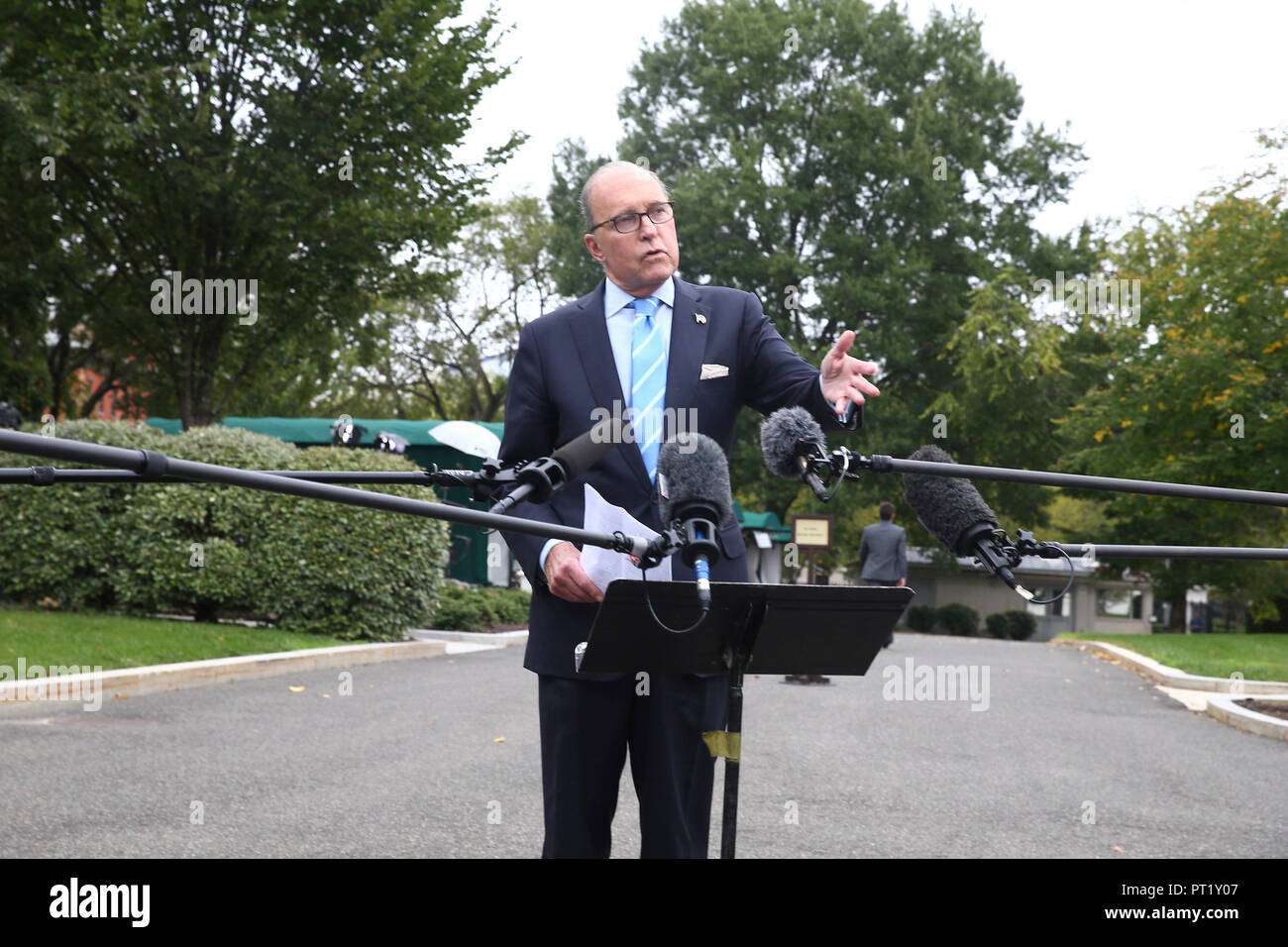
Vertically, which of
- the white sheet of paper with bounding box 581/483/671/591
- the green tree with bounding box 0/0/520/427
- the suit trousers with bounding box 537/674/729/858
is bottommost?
the suit trousers with bounding box 537/674/729/858

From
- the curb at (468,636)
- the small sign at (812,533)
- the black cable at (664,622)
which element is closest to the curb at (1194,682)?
the small sign at (812,533)

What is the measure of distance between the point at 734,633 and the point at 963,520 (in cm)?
53

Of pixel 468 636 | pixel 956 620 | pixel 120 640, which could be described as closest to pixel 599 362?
pixel 120 640

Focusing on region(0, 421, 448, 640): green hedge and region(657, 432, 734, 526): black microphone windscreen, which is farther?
region(0, 421, 448, 640): green hedge

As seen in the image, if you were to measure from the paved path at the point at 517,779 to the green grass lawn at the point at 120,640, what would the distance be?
97 centimetres

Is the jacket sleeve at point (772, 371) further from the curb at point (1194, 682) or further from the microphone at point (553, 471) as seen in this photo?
the curb at point (1194, 682)

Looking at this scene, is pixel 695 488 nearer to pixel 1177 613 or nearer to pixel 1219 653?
pixel 1219 653

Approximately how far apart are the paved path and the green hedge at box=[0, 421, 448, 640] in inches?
121

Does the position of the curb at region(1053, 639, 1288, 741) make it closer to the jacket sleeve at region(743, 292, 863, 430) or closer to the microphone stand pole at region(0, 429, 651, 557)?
the jacket sleeve at region(743, 292, 863, 430)

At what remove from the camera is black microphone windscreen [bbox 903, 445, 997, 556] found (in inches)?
96.3

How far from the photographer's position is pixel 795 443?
2357mm

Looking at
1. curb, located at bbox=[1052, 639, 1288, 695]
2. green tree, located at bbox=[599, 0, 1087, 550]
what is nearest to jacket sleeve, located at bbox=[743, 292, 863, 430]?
curb, located at bbox=[1052, 639, 1288, 695]

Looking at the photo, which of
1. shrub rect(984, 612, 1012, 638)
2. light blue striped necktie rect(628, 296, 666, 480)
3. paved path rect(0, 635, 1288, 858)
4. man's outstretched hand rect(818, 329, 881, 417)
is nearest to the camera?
man's outstretched hand rect(818, 329, 881, 417)

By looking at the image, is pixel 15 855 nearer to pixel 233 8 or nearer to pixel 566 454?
pixel 566 454
